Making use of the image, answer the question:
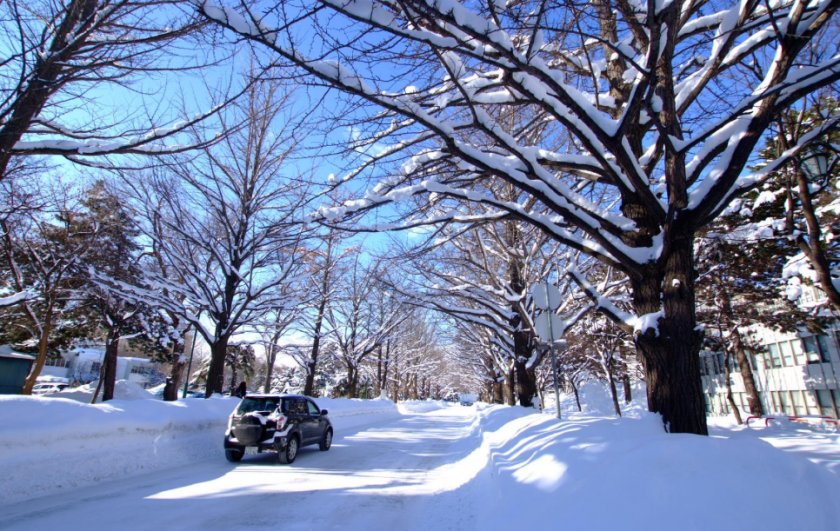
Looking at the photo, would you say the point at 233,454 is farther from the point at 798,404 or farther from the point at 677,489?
the point at 798,404

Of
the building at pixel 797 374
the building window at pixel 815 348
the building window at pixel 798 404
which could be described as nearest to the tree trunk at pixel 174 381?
the building at pixel 797 374

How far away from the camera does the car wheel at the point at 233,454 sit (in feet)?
30.8

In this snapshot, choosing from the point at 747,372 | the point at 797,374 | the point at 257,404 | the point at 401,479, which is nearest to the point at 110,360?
the point at 257,404

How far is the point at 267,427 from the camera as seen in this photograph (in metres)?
9.40

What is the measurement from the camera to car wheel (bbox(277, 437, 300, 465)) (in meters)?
9.41

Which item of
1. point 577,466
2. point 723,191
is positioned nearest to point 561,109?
point 723,191

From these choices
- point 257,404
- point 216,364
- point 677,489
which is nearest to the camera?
point 677,489

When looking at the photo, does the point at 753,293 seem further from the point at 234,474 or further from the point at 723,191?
the point at 234,474

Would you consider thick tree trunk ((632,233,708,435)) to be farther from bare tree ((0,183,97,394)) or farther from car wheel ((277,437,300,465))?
bare tree ((0,183,97,394))

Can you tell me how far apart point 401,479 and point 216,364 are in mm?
9424

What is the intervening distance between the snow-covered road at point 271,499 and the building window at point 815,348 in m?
29.2

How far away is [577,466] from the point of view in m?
4.11

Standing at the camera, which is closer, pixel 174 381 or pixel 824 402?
pixel 174 381

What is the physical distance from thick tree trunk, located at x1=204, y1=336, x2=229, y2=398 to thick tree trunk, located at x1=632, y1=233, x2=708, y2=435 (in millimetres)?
12896
